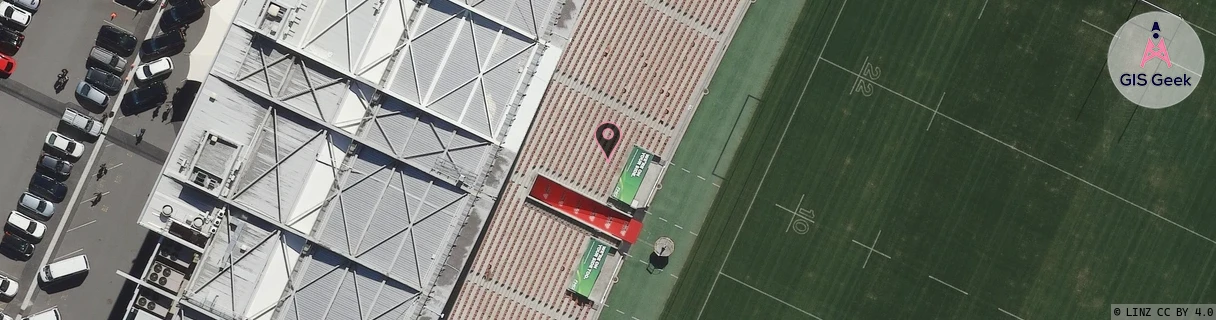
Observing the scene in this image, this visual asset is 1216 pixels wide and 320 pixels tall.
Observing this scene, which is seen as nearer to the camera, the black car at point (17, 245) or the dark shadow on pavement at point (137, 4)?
the black car at point (17, 245)

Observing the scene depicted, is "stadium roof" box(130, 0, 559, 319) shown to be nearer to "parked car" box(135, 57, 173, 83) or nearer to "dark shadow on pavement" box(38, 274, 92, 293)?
"parked car" box(135, 57, 173, 83)

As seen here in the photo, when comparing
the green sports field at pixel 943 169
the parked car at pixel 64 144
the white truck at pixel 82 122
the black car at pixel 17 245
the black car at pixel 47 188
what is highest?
the green sports field at pixel 943 169

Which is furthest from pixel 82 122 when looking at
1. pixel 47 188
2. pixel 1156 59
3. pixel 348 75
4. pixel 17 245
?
pixel 1156 59

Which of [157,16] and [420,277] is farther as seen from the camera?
[157,16]

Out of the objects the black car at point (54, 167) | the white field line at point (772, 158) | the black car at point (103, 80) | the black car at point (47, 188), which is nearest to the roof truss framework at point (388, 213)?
the white field line at point (772, 158)

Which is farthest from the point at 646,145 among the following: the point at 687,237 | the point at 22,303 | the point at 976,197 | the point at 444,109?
the point at 22,303

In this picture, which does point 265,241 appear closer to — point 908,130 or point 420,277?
point 420,277

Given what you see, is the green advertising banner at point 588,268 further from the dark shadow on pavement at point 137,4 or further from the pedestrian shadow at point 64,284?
the dark shadow on pavement at point 137,4
